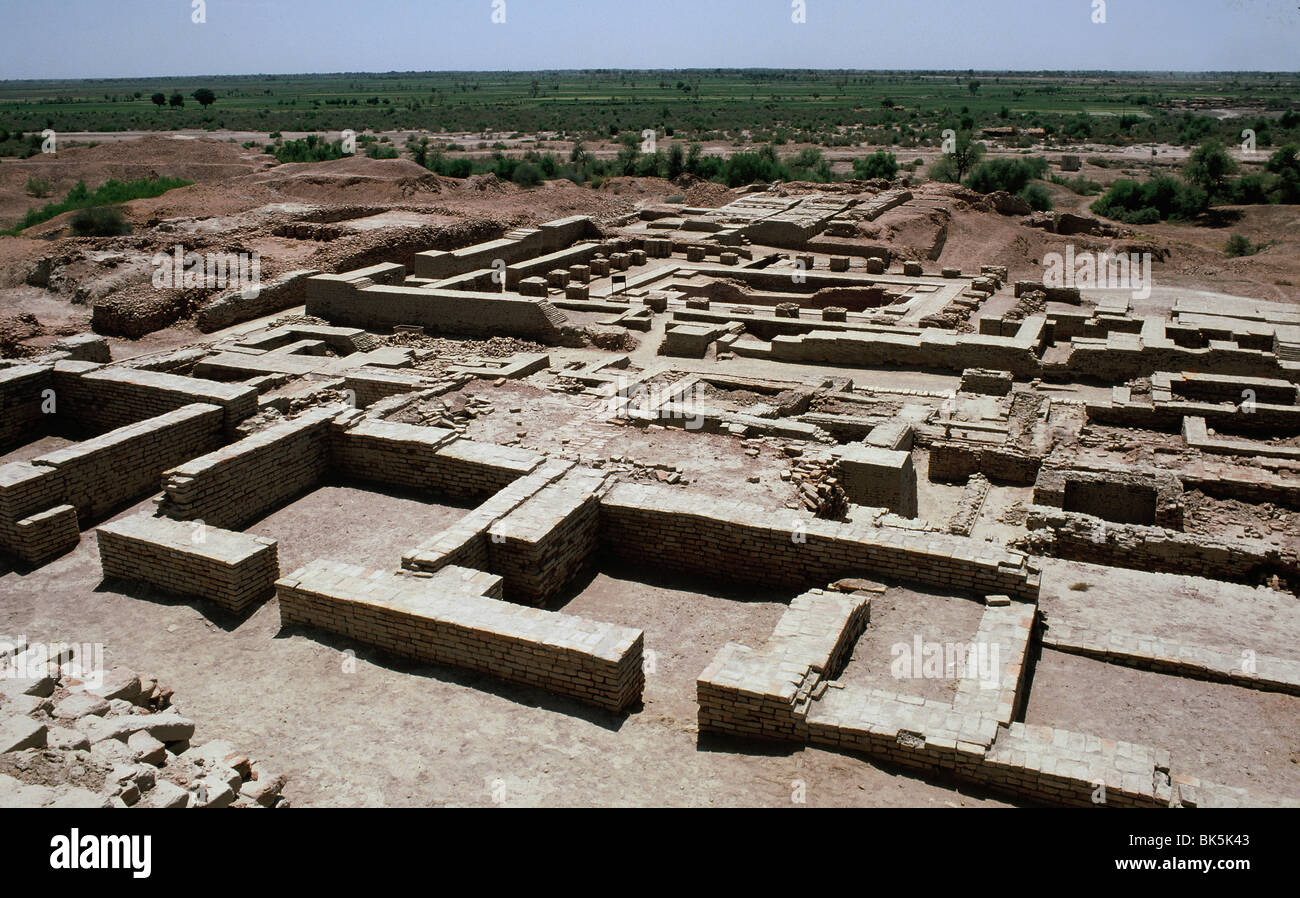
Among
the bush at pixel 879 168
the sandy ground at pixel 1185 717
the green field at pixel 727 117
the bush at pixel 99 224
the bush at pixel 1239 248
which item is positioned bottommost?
the sandy ground at pixel 1185 717

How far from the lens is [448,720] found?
5.85m

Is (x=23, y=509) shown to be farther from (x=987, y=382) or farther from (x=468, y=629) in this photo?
(x=987, y=382)

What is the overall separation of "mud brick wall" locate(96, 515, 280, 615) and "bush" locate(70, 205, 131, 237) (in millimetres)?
19327

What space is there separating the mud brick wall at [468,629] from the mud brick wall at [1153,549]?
532 cm

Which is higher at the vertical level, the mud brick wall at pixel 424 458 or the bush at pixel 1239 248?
the bush at pixel 1239 248

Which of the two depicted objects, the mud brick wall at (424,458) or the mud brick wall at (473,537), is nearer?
the mud brick wall at (473,537)

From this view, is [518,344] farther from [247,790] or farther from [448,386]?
[247,790]

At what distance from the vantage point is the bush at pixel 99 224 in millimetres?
23859

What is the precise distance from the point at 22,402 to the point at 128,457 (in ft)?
9.94

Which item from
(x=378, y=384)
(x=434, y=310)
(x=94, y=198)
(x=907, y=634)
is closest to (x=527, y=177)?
(x=94, y=198)

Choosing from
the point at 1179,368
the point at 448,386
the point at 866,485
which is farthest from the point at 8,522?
the point at 1179,368

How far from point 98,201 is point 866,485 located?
1052 inches

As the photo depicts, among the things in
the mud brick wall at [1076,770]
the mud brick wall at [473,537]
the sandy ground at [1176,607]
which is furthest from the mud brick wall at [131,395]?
the mud brick wall at [1076,770]

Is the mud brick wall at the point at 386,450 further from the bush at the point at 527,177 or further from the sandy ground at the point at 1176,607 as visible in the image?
the bush at the point at 527,177
